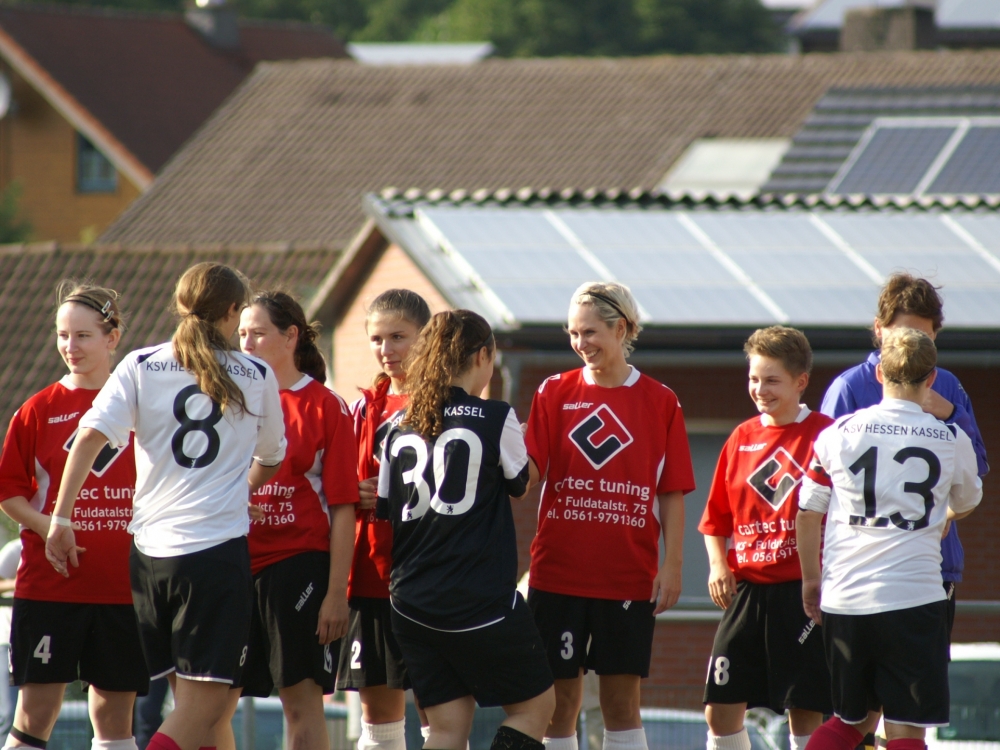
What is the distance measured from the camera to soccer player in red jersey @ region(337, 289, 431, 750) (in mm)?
5473

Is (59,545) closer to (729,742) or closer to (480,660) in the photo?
(480,660)

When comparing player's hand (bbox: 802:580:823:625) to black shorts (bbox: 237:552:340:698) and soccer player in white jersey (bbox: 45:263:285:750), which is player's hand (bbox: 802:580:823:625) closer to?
black shorts (bbox: 237:552:340:698)

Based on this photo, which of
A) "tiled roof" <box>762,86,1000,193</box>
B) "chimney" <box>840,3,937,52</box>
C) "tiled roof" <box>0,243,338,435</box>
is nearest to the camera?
"tiled roof" <box>762,86,1000,193</box>

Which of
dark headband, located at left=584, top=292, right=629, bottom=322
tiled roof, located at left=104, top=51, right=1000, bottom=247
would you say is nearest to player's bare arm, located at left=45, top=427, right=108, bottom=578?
dark headband, located at left=584, top=292, right=629, bottom=322

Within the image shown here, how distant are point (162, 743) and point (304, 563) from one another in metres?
0.86

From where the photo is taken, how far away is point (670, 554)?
17.9 feet

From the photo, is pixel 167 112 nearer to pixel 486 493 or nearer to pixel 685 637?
pixel 685 637

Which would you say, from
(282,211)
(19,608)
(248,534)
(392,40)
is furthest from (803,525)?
(392,40)

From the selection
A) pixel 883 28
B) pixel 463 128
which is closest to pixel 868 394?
pixel 463 128

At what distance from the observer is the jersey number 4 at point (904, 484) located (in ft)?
16.5

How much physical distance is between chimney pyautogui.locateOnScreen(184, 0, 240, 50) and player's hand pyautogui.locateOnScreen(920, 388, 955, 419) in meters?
36.1

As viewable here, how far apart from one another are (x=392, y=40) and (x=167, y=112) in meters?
27.9

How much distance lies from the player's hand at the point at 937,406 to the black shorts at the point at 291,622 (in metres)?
2.27

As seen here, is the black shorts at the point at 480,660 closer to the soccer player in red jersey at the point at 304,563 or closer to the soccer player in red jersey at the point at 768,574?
the soccer player in red jersey at the point at 304,563
